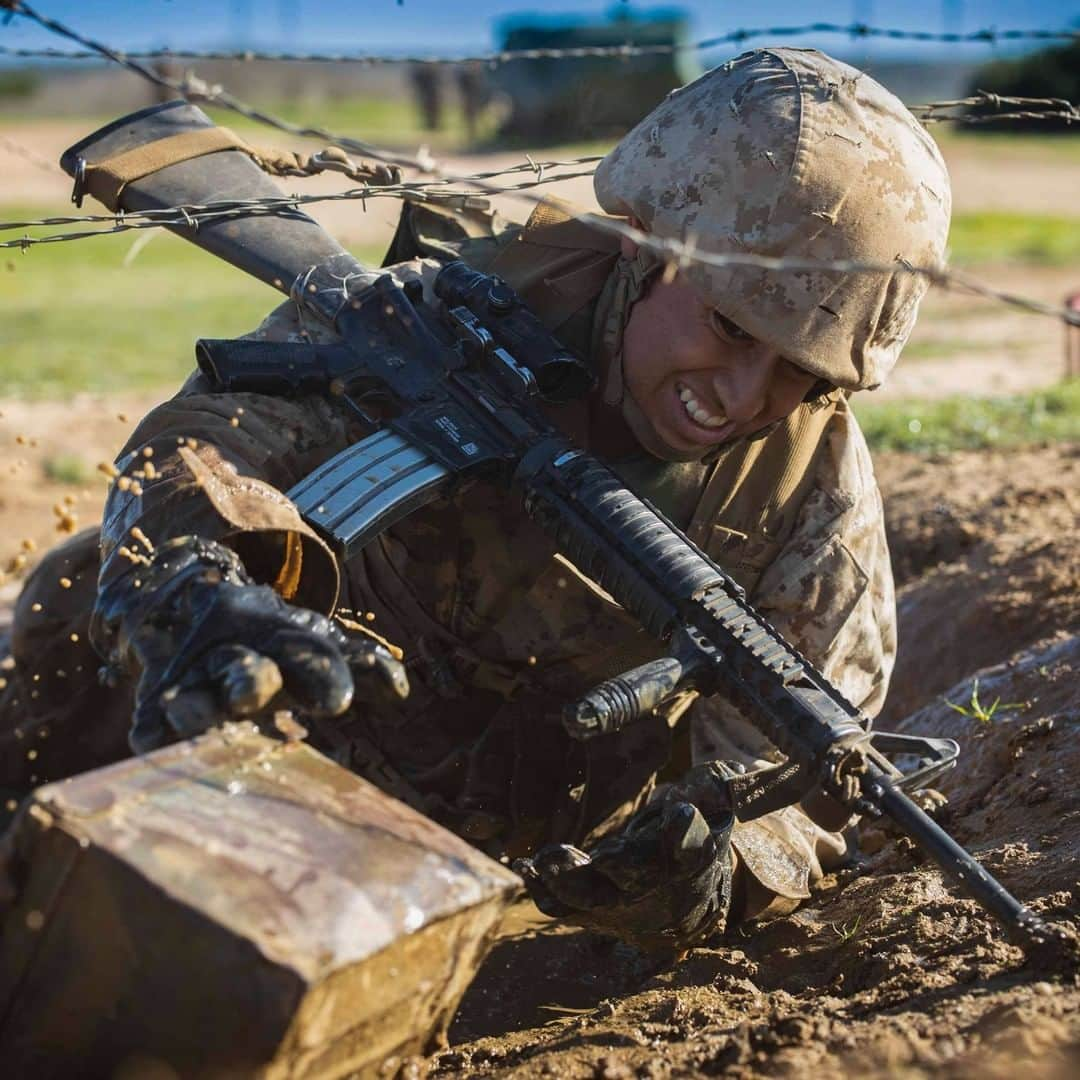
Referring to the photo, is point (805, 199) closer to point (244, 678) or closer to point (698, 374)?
point (698, 374)

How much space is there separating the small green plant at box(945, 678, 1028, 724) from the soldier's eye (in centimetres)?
139

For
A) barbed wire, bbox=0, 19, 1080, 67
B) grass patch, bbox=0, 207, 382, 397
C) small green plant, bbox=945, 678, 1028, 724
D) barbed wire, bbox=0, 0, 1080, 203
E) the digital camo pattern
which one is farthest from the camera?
grass patch, bbox=0, 207, 382, 397

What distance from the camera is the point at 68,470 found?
26.7ft

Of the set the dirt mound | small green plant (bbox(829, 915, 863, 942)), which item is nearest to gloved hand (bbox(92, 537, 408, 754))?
small green plant (bbox(829, 915, 863, 942))

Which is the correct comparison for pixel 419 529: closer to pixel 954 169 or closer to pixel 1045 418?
pixel 1045 418

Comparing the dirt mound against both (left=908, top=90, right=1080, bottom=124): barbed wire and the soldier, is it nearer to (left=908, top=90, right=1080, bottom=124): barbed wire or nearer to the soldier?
the soldier

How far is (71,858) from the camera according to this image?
81.7 inches

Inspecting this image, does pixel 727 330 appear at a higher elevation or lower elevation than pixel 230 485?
higher

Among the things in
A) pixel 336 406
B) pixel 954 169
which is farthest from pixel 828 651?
pixel 954 169

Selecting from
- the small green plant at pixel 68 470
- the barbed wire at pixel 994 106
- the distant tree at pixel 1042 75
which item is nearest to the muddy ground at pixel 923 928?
the small green plant at pixel 68 470

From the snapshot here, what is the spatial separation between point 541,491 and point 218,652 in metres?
0.99

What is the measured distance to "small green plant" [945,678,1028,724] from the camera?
4.09 metres

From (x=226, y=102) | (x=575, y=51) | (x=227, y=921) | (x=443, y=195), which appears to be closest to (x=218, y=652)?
(x=227, y=921)

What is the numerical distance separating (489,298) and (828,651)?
3.55 ft
